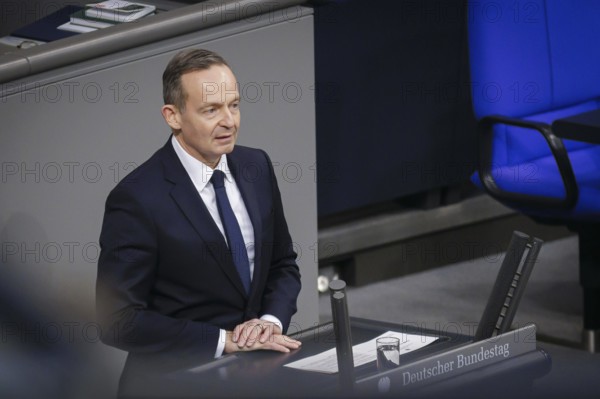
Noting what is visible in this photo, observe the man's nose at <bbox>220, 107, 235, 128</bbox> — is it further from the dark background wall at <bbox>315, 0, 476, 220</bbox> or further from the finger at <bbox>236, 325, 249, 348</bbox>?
the dark background wall at <bbox>315, 0, 476, 220</bbox>

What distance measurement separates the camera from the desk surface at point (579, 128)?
10.2 ft

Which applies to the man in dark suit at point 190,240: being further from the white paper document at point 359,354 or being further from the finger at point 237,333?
the white paper document at point 359,354

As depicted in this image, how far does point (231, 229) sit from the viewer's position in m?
2.14

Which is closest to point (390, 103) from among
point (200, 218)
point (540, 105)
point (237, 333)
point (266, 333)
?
point (540, 105)

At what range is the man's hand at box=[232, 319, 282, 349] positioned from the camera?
1817mm

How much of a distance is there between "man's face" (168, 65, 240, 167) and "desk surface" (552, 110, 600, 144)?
52.1 inches

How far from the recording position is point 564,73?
3.56m

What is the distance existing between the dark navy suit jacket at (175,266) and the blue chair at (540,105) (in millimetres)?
1363

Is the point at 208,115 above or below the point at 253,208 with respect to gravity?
above

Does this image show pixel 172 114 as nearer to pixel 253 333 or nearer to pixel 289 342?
pixel 253 333

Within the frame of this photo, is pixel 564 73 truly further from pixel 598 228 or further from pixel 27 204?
pixel 27 204

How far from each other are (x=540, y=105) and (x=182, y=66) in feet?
5.75

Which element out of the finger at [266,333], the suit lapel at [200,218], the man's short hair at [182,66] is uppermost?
the man's short hair at [182,66]

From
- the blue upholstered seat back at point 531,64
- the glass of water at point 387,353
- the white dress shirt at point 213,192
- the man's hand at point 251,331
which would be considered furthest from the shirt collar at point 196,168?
the blue upholstered seat back at point 531,64
